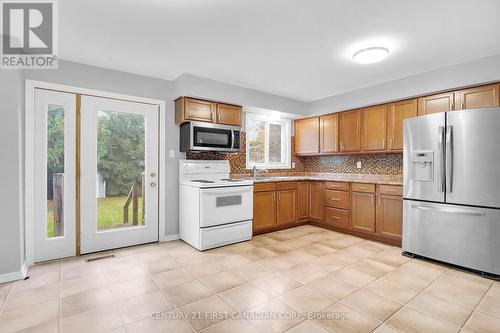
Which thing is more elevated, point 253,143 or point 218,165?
point 253,143

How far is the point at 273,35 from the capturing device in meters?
2.51

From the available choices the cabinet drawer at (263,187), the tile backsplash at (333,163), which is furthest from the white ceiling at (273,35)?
the cabinet drawer at (263,187)

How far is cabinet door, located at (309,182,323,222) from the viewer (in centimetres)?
461

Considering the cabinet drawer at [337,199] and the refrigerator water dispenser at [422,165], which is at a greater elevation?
the refrigerator water dispenser at [422,165]

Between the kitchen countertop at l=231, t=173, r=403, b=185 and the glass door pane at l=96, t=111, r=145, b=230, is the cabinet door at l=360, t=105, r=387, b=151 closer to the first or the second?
the kitchen countertop at l=231, t=173, r=403, b=185

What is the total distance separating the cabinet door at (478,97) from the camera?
2.97m

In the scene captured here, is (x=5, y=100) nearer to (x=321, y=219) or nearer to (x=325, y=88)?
(x=325, y=88)

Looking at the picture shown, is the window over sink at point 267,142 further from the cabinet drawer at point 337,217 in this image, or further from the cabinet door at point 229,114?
the cabinet drawer at point 337,217

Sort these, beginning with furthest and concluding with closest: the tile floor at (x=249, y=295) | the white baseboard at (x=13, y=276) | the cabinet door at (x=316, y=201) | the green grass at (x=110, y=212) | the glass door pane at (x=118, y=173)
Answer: the cabinet door at (x=316, y=201) < the green grass at (x=110, y=212) < the glass door pane at (x=118, y=173) < the white baseboard at (x=13, y=276) < the tile floor at (x=249, y=295)

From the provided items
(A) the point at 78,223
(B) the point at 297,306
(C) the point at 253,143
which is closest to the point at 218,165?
(C) the point at 253,143

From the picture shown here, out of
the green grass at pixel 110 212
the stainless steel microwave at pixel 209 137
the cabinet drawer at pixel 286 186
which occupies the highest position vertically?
the stainless steel microwave at pixel 209 137

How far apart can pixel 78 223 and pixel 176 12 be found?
107 inches

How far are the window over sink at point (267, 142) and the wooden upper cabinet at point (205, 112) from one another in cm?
71

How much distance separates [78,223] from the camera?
3162 millimetres
